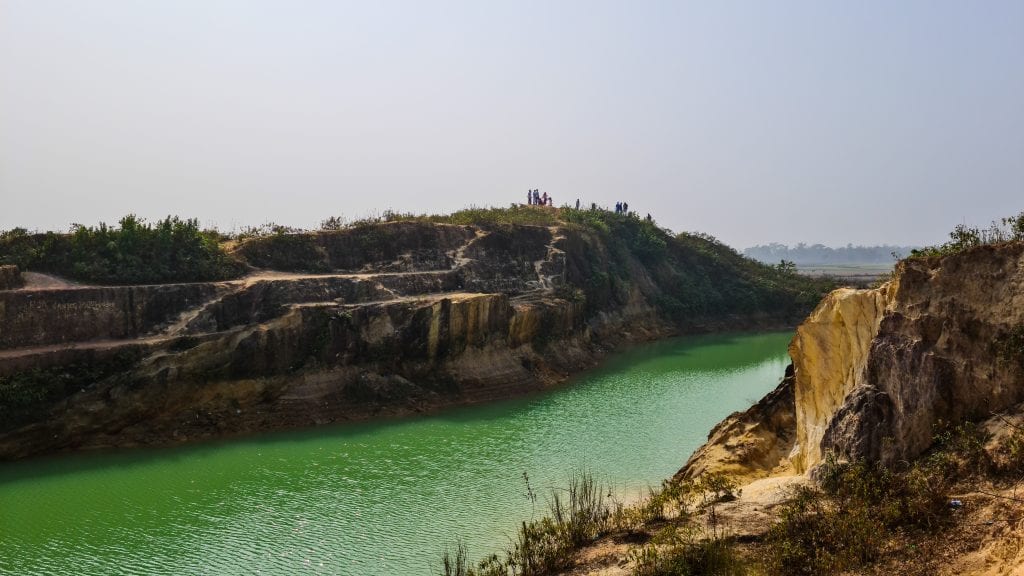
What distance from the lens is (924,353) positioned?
10102mm

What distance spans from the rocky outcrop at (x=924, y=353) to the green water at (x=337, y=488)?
21.0 ft

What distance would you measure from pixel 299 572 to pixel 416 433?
9.85 meters

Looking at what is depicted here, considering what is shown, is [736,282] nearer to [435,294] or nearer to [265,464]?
[435,294]

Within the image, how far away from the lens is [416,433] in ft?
71.7

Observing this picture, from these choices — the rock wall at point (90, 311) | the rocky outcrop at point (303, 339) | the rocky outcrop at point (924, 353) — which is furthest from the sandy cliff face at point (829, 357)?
the rock wall at point (90, 311)

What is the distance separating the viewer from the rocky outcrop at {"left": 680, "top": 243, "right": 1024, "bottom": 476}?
9578 millimetres

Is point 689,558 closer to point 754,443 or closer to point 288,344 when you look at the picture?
point 754,443

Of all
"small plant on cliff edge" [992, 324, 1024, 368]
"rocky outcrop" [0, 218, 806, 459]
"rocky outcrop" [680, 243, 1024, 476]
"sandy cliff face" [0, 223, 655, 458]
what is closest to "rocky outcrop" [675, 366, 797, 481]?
"rocky outcrop" [680, 243, 1024, 476]

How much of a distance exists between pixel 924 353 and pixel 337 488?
526 inches

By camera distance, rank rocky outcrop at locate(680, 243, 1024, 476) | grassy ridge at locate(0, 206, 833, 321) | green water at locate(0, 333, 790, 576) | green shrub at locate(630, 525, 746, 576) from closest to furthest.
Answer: green shrub at locate(630, 525, 746, 576)
rocky outcrop at locate(680, 243, 1024, 476)
green water at locate(0, 333, 790, 576)
grassy ridge at locate(0, 206, 833, 321)

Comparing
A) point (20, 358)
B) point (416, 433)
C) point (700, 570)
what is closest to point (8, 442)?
point (20, 358)

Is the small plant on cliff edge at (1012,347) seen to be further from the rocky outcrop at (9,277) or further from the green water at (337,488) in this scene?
the rocky outcrop at (9,277)

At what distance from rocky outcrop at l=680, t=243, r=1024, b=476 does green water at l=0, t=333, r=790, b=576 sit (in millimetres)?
6392

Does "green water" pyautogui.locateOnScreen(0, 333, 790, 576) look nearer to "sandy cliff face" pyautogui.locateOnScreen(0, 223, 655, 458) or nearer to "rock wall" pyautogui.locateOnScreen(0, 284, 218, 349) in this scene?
"sandy cliff face" pyautogui.locateOnScreen(0, 223, 655, 458)
